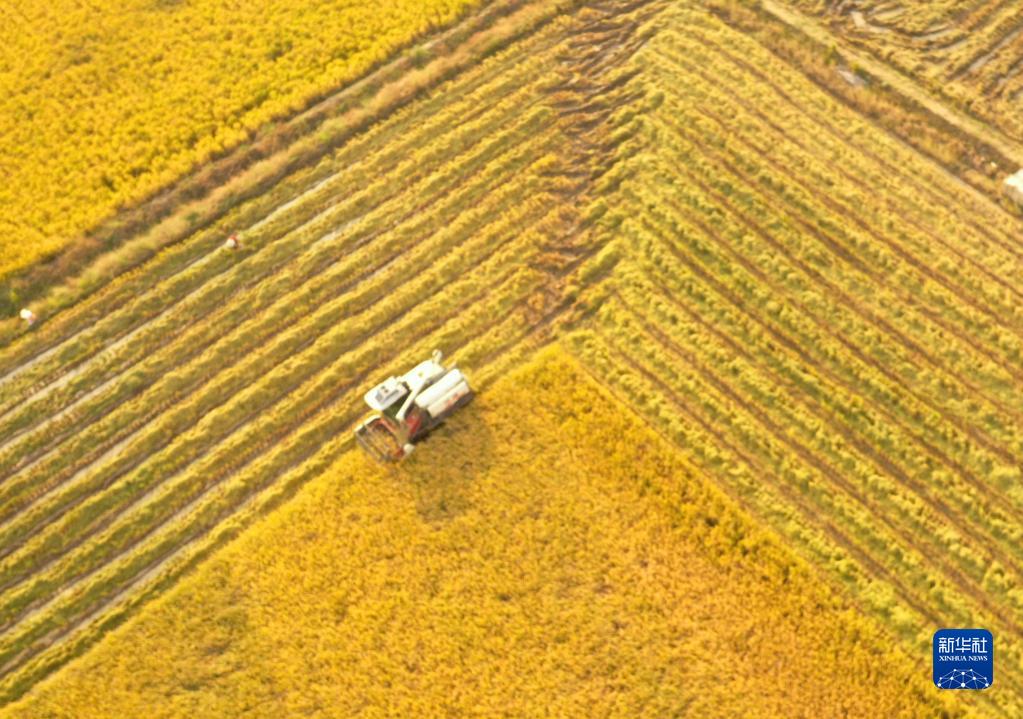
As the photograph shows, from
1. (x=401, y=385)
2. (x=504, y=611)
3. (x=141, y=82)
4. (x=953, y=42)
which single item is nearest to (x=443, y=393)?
(x=401, y=385)

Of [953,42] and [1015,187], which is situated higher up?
[953,42]

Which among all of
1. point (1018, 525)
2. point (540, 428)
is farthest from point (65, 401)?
point (1018, 525)

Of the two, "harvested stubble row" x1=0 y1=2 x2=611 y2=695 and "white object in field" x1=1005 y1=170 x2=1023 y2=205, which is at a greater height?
"harvested stubble row" x1=0 y1=2 x2=611 y2=695

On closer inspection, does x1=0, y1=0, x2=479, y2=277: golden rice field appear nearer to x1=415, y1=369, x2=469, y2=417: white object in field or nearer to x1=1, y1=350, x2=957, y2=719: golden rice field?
x1=415, y1=369, x2=469, y2=417: white object in field

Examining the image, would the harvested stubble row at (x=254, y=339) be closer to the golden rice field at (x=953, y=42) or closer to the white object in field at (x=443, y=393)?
the white object in field at (x=443, y=393)

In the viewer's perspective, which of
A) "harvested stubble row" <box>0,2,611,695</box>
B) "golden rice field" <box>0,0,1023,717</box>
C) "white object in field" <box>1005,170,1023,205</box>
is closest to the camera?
"golden rice field" <box>0,0,1023,717</box>

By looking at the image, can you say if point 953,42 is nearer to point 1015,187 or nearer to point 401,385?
point 1015,187

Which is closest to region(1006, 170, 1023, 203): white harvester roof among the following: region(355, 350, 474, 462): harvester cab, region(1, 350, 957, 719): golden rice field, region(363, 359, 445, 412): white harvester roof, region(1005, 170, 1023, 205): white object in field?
region(1005, 170, 1023, 205): white object in field
